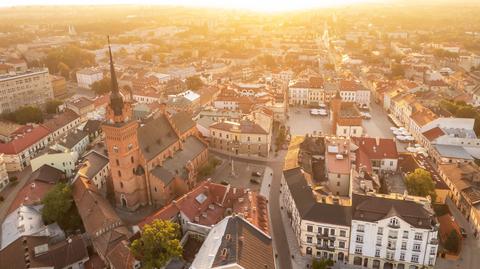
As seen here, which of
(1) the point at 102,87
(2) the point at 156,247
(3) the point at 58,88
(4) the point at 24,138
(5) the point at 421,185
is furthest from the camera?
(3) the point at 58,88

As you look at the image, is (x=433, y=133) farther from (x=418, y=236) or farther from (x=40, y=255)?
(x=40, y=255)

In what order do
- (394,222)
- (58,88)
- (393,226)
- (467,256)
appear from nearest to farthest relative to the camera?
(394,222) < (393,226) < (467,256) < (58,88)

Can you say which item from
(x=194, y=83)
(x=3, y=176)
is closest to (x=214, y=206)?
(x=3, y=176)

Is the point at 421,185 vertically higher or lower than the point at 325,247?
higher

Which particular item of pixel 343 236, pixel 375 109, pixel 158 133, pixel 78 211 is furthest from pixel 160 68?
pixel 343 236

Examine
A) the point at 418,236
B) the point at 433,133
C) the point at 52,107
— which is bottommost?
the point at 418,236

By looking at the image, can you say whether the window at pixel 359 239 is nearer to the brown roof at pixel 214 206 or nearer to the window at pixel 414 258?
the window at pixel 414 258

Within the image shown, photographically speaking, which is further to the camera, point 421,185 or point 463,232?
point 421,185
